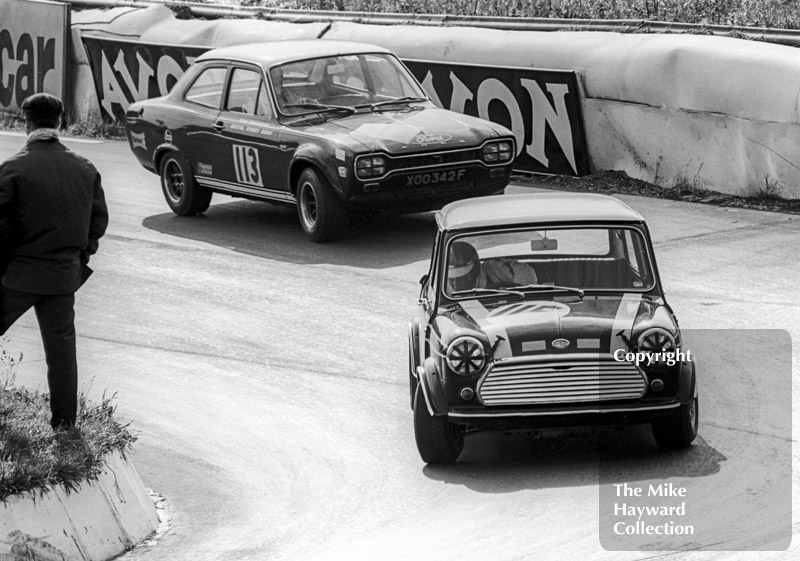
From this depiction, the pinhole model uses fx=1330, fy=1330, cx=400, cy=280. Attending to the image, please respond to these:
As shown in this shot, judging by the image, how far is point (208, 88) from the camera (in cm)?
1399

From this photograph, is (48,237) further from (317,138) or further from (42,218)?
(317,138)

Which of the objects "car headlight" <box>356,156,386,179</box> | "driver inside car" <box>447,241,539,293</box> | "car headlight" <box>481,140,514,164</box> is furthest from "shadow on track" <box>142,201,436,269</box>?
"driver inside car" <box>447,241,539,293</box>

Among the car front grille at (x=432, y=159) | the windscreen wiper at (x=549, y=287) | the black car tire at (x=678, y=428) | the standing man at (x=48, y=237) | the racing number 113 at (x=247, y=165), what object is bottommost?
the racing number 113 at (x=247, y=165)

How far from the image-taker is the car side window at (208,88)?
45.2ft

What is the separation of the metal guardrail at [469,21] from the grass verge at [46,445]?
375 inches

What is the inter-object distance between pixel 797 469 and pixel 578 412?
1.09m

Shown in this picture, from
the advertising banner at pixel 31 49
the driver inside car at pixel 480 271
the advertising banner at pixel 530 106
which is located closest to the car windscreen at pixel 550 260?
Result: the driver inside car at pixel 480 271

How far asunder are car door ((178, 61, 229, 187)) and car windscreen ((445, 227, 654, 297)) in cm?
665

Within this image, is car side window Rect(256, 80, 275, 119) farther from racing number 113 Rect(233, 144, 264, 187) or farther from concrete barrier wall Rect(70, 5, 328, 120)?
concrete barrier wall Rect(70, 5, 328, 120)

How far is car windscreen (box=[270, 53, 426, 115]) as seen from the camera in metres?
13.0

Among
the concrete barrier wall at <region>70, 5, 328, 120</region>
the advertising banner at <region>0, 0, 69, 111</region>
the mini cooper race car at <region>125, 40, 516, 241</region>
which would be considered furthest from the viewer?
the advertising banner at <region>0, 0, 69, 111</region>

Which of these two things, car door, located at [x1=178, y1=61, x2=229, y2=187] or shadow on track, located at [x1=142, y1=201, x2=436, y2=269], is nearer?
shadow on track, located at [x1=142, y1=201, x2=436, y2=269]

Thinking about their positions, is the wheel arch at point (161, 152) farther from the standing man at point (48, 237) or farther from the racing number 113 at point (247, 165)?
the standing man at point (48, 237)

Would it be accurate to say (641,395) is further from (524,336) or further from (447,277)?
(447,277)
